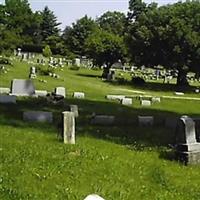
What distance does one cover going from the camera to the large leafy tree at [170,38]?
164ft

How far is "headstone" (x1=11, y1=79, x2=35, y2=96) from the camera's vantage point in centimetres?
2881

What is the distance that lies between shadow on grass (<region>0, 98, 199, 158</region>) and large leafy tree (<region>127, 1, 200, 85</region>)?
23.9 m

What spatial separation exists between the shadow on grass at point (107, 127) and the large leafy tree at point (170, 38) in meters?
23.9

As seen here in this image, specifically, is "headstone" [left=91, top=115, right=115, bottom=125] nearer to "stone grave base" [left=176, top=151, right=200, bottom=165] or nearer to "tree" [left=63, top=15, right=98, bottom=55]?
"stone grave base" [left=176, top=151, right=200, bottom=165]

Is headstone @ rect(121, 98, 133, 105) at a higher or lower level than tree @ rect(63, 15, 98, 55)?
lower

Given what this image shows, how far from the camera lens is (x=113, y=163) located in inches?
483

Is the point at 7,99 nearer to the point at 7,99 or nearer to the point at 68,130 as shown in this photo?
the point at 7,99

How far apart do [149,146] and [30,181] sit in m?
6.03

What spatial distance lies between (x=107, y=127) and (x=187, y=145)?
22.5ft

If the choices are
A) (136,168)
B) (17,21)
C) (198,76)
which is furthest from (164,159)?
(17,21)

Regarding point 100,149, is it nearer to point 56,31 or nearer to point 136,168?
point 136,168

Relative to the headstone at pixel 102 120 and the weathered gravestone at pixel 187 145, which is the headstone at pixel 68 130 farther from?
the headstone at pixel 102 120

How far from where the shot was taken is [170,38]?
51.3 metres

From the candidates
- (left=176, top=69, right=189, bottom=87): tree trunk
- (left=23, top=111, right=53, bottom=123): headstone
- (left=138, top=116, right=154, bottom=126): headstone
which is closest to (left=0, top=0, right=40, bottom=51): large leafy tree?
(left=176, top=69, right=189, bottom=87): tree trunk
